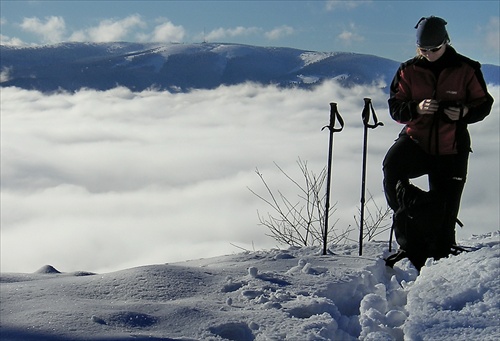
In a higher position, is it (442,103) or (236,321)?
(442,103)

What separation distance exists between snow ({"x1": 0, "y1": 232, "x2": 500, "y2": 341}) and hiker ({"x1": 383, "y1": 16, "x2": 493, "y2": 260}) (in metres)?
0.55

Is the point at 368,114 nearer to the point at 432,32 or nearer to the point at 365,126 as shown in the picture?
the point at 365,126

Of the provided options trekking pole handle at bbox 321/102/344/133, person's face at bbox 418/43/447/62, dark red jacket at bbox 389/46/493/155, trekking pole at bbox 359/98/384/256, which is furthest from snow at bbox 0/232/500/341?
person's face at bbox 418/43/447/62

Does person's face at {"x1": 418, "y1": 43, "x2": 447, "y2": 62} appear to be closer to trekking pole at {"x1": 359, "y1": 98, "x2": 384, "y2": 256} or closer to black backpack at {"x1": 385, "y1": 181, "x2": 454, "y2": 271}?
trekking pole at {"x1": 359, "y1": 98, "x2": 384, "y2": 256}

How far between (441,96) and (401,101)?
0.89ft

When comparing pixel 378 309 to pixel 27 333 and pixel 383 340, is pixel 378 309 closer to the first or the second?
pixel 383 340

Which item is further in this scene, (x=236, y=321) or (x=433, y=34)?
(x=433, y=34)

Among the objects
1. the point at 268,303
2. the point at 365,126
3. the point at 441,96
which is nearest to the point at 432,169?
the point at 441,96

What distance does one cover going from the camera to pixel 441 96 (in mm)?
4406

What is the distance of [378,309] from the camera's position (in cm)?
369

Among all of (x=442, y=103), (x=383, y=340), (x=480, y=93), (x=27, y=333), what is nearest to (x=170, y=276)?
(x=27, y=333)

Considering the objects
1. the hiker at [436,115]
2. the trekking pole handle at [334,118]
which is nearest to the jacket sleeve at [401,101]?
the hiker at [436,115]

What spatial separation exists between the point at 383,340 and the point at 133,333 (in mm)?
1207

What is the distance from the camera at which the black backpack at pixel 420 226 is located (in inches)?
178
